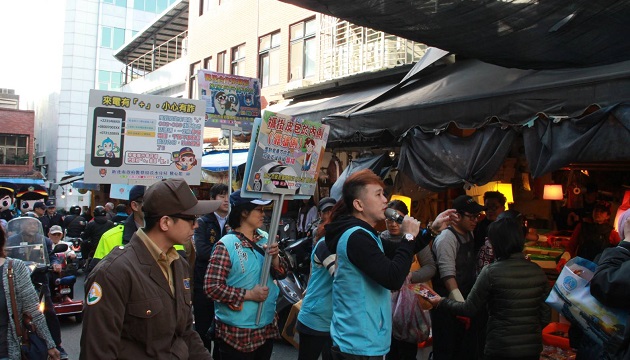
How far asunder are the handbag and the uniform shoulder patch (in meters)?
1.54

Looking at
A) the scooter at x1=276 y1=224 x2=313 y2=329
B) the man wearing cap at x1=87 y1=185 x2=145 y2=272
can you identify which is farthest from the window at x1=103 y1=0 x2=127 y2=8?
the man wearing cap at x1=87 y1=185 x2=145 y2=272

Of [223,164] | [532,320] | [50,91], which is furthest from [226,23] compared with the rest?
[50,91]

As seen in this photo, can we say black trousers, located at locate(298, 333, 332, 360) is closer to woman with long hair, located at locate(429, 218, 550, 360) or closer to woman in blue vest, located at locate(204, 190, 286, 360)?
woman in blue vest, located at locate(204, 190, 286, 360)

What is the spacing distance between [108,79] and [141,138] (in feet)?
184

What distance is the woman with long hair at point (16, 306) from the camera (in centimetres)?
379

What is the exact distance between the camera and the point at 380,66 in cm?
1212

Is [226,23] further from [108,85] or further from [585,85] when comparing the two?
[108,85]

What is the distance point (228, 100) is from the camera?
8.66 m

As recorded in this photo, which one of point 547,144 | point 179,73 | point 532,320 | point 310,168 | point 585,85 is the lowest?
point 532,320

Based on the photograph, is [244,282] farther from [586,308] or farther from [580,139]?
[580,139]

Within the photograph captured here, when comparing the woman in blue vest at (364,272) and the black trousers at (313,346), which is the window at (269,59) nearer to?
the black trousers at (313,346)

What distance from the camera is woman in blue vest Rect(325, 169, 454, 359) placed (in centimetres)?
342

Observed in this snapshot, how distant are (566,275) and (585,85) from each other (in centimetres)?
265

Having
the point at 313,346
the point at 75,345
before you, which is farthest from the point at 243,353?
the point at 75,345
